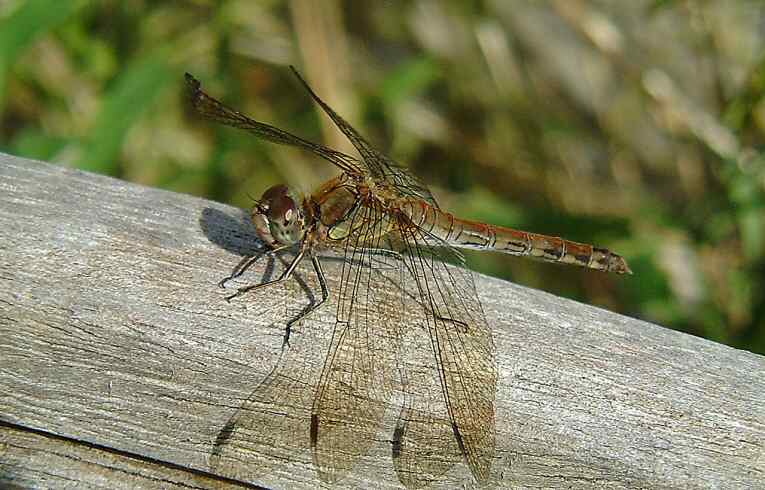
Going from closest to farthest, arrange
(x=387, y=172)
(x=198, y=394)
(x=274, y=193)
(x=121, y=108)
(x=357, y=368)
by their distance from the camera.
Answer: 1. (x=198, y=394)
2. (x=357, y=368)
3. (x=274, y=193)
4. (x=387, y=172)
5. (x=121, y=108)

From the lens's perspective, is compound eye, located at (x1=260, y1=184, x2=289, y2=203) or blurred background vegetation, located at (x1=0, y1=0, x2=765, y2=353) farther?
blurred background vegetation, located at (x1=0, y1=0, x2=765, y2=353)

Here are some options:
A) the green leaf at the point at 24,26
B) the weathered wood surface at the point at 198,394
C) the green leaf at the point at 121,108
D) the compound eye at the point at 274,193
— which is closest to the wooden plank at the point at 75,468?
the weathered wood surface at the point at 198,394

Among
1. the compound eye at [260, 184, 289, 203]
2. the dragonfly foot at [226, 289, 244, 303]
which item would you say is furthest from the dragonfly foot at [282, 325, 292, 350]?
the compound eye at [260, 184, 289, 203]

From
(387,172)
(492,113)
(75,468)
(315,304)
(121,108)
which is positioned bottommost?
(75,468)

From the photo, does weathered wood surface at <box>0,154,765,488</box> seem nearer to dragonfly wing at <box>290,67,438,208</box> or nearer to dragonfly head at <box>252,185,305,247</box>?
dragonfly head at <box>252,185,305,247</box>

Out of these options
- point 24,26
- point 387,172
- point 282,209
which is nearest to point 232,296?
point 282,209

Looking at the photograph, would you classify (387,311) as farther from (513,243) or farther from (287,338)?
(513,243)

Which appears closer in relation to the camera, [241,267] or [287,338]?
[287,338]
